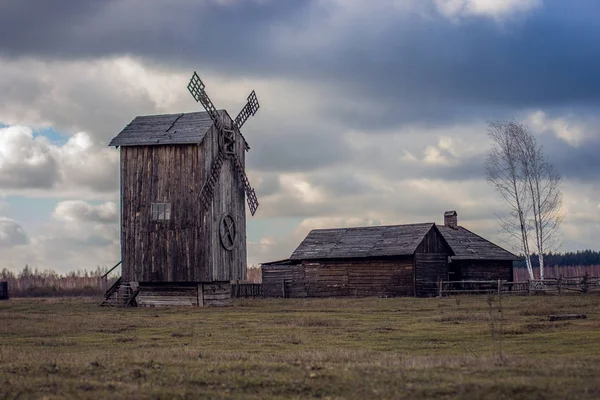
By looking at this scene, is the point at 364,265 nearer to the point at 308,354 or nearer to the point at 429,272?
the point at 429,272

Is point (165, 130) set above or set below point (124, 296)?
above

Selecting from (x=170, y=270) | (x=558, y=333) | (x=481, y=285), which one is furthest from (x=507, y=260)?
(x=558, y=333)

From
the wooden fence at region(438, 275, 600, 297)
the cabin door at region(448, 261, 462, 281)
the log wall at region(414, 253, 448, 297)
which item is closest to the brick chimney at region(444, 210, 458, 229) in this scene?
the cabin door at region(448, 261, 462, 281)

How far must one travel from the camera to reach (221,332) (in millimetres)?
29625

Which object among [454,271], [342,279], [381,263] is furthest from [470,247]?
[342,279]

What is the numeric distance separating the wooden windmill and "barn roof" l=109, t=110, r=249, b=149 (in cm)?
6

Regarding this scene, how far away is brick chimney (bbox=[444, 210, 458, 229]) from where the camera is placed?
6762cm

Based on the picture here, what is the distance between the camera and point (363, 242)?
2335 inches

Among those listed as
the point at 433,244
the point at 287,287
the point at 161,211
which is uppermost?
the point at 161,211

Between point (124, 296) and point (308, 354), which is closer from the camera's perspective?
point (308, 354)

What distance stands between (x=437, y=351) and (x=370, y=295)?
33.6 m

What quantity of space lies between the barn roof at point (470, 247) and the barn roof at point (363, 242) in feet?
14.4

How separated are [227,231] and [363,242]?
1343 cm

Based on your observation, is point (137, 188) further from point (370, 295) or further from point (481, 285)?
point (481, 285)
